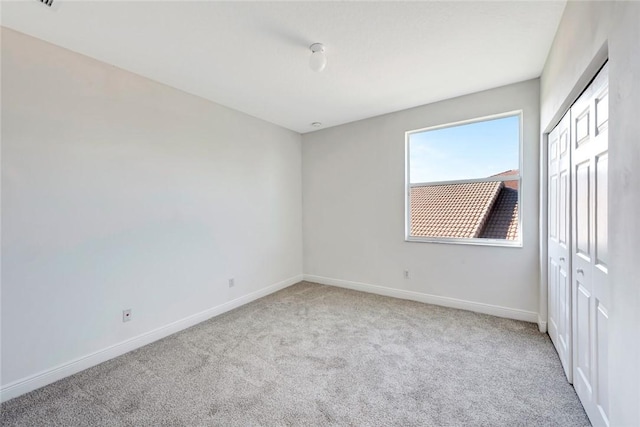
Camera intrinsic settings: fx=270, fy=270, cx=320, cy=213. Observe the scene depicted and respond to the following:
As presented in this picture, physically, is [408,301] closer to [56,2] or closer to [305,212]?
[305,212]

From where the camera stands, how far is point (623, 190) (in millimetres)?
1053

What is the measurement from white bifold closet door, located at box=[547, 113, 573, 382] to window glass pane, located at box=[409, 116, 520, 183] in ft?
1.91

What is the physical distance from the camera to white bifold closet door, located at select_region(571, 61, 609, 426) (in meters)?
1.35

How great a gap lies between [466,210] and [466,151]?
0.73 m

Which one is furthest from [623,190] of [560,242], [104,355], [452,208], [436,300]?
[104,355]

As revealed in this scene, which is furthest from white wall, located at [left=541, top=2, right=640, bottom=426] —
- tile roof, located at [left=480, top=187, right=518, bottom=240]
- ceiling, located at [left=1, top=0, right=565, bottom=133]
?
tile roof, located at [left=480, top=187, right=518, bottom=240]

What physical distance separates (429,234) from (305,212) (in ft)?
6.69

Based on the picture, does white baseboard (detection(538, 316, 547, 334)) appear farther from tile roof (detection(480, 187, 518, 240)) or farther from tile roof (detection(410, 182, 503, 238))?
tile roof (detection(410, 182, 503, 238))

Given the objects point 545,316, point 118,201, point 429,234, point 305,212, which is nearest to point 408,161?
point 429,234

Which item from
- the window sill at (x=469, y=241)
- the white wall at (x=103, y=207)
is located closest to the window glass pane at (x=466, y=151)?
the window sill at (x=469, y=241)

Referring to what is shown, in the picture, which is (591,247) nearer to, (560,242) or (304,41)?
(560,242)

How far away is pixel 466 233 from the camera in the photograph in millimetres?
3346

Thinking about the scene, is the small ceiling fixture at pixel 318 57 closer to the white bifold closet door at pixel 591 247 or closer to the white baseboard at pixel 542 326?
the white bifold closet door at pixel 591 247

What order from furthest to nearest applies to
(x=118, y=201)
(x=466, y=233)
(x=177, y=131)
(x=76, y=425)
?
(x=466, y=233)
(x=177, y=131)
(x=118, y=201)
(x=76, y=425)
